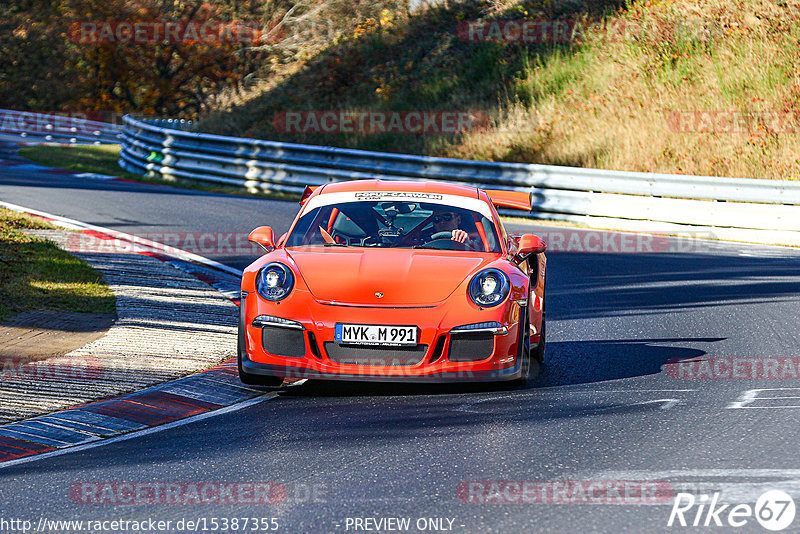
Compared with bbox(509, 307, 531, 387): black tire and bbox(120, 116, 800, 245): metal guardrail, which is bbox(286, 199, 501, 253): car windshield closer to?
bbox(509, 307, 531, 387): black tire

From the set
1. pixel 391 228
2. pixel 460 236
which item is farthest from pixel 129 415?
pixel 460 236

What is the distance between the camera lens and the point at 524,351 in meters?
7.36

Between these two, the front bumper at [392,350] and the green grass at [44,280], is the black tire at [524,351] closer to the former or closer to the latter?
the front bumper at [392,350]

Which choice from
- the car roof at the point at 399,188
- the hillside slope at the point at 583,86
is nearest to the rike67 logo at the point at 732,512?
the car roof at the point at 399,188

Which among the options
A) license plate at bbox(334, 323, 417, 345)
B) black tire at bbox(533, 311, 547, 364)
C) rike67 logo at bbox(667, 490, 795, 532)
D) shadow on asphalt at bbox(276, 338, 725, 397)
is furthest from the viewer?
black tire at bbox(533, 311, 547, 364)

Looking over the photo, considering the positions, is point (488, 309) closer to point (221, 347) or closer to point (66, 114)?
point (221, 347)

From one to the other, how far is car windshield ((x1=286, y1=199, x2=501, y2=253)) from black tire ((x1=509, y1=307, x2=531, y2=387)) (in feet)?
2.47

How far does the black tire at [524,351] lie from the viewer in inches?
284

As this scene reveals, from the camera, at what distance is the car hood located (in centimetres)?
705

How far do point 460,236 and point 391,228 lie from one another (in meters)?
0.59

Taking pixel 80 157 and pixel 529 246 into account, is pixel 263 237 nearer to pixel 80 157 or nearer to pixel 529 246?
pixel 529 246

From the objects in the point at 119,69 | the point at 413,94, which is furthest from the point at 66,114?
the point at 413,94

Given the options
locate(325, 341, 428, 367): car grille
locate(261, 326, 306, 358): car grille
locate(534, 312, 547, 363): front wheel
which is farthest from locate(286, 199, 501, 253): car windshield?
locate(325, 341, 428, 367): car grille

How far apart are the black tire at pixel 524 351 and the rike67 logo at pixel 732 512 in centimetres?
240
